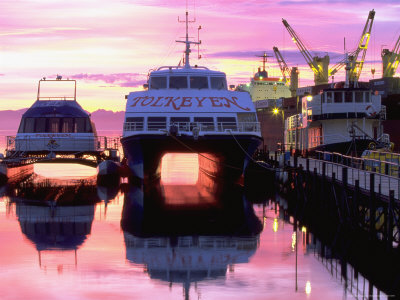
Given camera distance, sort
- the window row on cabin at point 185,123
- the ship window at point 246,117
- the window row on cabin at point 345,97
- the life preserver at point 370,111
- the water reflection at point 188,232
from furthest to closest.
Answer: the window row on cabin at point 345,97 < the life preserver at point 370,111 < the ship window at point 246,117 < the window row on cabin at point 185,123 < the water reflection at point 188,232

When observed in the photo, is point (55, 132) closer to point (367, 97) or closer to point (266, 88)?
point (367, 97)

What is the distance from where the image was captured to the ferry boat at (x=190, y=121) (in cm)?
3512

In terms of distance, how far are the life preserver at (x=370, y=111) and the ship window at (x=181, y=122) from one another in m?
13.1

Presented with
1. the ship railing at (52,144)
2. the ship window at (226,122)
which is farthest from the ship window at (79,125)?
the ship window at (226,122)

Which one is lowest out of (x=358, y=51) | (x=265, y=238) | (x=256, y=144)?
(x=265, y=238)

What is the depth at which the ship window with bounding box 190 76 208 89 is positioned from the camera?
39.8m

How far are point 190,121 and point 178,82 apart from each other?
4259 mm

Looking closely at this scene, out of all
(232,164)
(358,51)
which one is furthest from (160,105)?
(358,51)

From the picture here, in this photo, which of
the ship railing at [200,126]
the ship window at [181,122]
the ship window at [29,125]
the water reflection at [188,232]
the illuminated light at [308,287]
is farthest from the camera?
the ship window at [29,125]

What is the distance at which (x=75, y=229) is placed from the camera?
2559 centimetres

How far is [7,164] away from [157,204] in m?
15.0

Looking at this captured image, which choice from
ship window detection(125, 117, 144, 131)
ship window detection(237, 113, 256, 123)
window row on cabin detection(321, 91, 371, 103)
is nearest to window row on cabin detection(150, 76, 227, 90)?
ship window detection(237, 113, 256, 123)

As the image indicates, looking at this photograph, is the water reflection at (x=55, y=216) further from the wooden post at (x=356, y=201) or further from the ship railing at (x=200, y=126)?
the wooden post at (x=356, y=201)

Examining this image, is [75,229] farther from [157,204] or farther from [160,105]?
[160,105]
